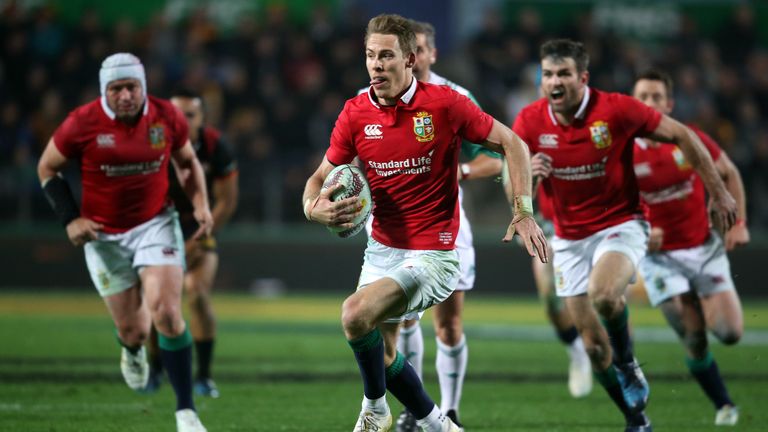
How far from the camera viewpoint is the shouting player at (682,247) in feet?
28.1

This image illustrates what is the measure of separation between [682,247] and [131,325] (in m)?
4.23

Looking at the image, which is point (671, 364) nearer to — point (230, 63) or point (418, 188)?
point (418, 188)

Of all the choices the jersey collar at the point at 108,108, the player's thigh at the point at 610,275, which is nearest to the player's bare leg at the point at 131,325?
the jersey collar at the point at 108,108

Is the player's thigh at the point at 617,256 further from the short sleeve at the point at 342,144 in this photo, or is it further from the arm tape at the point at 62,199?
the arm tape at the point at 62,199

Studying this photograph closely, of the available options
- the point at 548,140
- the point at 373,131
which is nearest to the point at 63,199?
the point at 373,131

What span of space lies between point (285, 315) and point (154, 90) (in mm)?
4252

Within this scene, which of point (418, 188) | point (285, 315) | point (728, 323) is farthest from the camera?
point (285, 315)

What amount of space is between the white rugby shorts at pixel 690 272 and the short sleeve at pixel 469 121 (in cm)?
294

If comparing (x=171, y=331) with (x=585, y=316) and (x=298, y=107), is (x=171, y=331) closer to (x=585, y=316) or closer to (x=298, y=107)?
(x=585, y=316)

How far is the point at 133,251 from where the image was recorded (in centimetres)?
A: 805

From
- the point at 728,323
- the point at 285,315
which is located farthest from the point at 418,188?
the point at 285,315

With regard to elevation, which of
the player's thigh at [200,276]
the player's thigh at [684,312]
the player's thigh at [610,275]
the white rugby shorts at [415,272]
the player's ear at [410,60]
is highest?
the player's ear at [410,60]

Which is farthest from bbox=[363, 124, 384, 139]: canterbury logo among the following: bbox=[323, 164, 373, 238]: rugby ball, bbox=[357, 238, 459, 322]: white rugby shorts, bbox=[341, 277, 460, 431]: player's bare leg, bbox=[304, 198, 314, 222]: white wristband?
bbox=[341, 277, 460, 431]: player's bare leg

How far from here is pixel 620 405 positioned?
7449 mm
